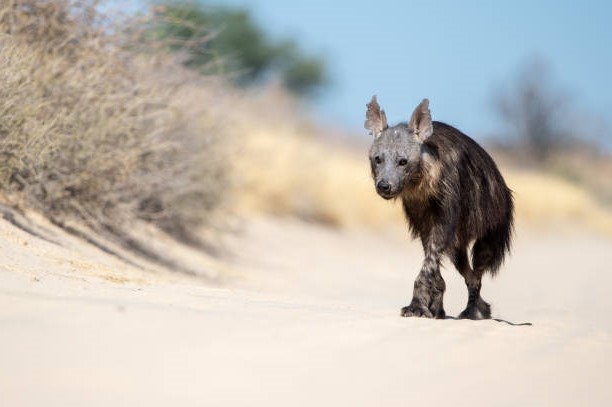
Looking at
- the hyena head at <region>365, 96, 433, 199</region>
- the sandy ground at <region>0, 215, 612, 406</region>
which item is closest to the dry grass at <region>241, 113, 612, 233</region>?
the hyena head at <region>365, 96, 433, 199</region>

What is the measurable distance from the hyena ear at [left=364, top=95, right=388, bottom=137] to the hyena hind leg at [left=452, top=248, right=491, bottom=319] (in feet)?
4.07

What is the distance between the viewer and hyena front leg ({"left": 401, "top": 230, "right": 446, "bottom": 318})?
24.7ft

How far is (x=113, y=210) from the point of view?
39.7ft

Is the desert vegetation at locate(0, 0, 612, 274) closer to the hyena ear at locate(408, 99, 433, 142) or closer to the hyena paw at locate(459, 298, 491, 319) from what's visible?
Result: the hyena ear at locate(408, 99, 433, 142)

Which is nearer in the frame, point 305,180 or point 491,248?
point 491,248

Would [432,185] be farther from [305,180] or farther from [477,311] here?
[305,180]

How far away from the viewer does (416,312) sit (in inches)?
288

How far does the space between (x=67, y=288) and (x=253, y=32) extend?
3673 cm

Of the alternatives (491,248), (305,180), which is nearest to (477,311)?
(491,248)

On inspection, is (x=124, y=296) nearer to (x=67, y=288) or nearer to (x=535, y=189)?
(x=67, y=288)

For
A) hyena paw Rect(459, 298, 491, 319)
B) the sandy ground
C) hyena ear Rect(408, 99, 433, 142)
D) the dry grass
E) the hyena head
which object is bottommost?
the sandy ground

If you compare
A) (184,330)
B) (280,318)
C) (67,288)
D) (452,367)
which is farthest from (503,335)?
(67,288)

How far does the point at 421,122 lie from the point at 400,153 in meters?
0.31

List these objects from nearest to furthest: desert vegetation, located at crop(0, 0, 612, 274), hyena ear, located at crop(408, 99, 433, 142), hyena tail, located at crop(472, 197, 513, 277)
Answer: hyena ear, located at crop(408, 99, 433, 142), hyena tail, located at crop(472, 197, 513, 277), desert vegetation, located at crop(0, 0, 612, 274)
